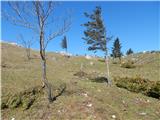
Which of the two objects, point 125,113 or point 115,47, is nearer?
point 125,113

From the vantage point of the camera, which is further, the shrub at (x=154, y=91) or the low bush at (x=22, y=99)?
the shrub at (x=154, y=91)

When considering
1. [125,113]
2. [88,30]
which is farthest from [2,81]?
[88,30]

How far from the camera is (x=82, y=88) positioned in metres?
18.8

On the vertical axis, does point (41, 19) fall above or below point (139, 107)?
above

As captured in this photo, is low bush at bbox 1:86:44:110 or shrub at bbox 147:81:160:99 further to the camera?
shrub at bbox 147:81:160:99

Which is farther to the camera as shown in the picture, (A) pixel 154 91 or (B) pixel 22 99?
(A) pixel 154 91

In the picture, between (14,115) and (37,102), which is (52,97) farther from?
(14,115)

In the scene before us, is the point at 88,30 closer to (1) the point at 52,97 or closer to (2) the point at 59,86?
(2) the point at 59,86

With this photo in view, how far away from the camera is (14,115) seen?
1411cm

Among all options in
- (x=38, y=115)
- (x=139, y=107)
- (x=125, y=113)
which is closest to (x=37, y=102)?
(x=38, y=115)

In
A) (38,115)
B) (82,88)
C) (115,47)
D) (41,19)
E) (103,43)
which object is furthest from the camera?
(115,47)

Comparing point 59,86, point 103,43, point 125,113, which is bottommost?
point 125,113

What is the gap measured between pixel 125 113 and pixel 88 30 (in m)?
15.7

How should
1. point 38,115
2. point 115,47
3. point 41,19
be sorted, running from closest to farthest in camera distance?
1. point 38,115
2. point 41,19
3. point 115,47
